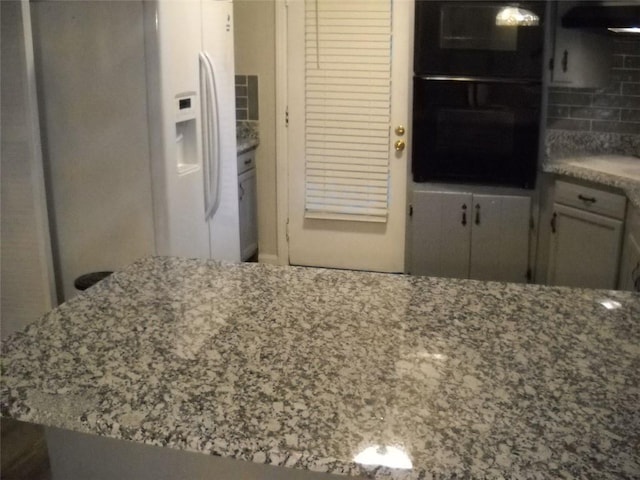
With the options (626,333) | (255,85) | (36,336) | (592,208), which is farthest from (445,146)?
(36,336)

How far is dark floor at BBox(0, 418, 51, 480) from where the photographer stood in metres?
2.56

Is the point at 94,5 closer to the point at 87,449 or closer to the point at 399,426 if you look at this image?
the point at 87,449

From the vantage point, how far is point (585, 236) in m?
3.57

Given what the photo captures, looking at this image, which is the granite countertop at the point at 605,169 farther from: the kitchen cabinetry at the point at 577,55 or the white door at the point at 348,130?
the white door at the point at 348,130

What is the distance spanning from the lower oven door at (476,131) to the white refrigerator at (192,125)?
3.67 feet

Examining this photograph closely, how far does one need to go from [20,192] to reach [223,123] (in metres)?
1.07

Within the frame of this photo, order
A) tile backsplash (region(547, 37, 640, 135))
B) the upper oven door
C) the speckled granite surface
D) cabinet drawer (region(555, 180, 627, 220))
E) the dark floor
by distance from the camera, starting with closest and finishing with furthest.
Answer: the dark floor
cabinet drawer (region(555, 180, 627, 220))
the speckled granite surface
the upper oven door
tile backsplash (region(547, 37, 640, 135))

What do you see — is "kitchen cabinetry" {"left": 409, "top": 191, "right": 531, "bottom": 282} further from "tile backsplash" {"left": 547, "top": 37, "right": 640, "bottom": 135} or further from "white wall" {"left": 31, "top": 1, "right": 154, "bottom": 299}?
"white wall" {"left": 31, "top": 1, "right": 154, "bottom": 299}

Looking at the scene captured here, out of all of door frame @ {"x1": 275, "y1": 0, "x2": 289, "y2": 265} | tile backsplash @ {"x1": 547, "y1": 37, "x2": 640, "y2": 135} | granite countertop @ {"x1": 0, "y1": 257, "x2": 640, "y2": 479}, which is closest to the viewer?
granite countertop @ {"x1": 0, "y1": 257, "x2": 640, "y2": 479}

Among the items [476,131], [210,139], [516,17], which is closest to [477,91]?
[476,131]

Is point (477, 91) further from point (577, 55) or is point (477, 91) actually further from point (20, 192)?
point (20, 192)

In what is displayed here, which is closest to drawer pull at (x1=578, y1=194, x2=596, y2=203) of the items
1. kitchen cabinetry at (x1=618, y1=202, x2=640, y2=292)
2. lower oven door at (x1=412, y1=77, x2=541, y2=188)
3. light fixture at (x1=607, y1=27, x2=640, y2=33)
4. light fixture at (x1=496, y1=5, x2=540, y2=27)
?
kitchen cabinetry at (x1=618, y1=202, x2=640, y2=292)

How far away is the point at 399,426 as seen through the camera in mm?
1014

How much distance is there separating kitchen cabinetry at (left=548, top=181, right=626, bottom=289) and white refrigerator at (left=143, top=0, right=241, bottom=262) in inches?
69.6
